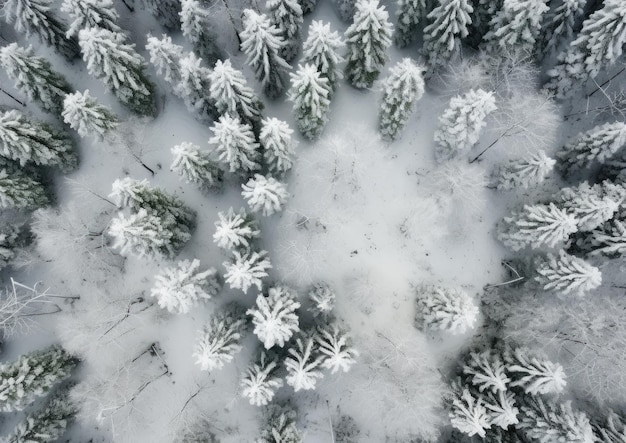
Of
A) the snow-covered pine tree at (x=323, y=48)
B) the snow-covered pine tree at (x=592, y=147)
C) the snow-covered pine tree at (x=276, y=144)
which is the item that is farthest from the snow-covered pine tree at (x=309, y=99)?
the snow-covered pine tree at (x=592, y=147)

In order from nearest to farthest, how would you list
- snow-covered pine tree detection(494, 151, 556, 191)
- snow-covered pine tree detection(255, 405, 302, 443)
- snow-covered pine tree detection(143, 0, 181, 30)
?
snow-covered pine tree detection(255, 405, 302, 443) → snow-covered pine tree detection(494, 151, 556, 191) → snow-covered pine tree detection(143, 0, 181, 30)

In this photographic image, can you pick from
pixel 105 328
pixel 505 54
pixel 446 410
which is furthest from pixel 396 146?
pixel 105 328

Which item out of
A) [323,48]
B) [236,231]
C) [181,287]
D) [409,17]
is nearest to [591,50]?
[409,17]

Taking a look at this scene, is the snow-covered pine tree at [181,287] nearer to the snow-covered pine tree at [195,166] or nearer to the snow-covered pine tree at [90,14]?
the snow-covered pine tree at [195,166]

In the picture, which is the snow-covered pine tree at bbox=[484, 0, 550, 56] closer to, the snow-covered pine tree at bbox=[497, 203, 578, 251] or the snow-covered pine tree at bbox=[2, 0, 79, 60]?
the snow-covered pine tree at bbox=[497, 203, 578, 251]

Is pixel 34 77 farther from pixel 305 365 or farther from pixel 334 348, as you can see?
pixel 334 348

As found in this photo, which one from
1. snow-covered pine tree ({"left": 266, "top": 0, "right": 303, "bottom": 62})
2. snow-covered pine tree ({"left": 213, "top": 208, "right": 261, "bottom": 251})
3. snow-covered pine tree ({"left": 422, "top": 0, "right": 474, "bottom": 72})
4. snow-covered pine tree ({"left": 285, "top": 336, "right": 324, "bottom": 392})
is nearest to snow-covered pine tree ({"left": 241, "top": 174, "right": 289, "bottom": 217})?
snow-covered pine tree ({"left": 213, "top": 208, "right": 261, "bottom": 251})
